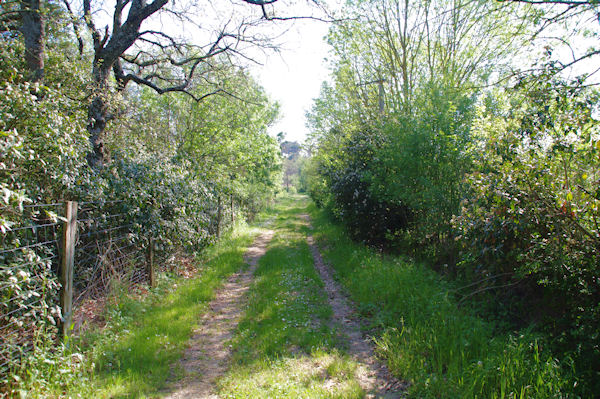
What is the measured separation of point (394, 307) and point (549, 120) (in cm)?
390

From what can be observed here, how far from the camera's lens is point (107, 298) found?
609cm

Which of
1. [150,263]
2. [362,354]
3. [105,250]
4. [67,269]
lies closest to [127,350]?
[67,269]

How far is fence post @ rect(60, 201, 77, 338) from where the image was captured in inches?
180

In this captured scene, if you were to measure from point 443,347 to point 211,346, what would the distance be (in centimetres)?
345

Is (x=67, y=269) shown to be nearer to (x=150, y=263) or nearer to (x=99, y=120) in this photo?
(x=150, y=263)

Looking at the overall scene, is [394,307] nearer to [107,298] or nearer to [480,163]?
[480,163]

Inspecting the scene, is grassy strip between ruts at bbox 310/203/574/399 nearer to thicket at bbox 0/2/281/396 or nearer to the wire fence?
thicket at bbox 0/2/281/396

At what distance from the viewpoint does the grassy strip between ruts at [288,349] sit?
4.09 metres

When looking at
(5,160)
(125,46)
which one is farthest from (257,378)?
(125,46)

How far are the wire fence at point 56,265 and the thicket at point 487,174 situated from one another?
19.5ft

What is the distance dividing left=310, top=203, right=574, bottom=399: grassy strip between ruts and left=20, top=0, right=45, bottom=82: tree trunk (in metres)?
8.21

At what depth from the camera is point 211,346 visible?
5.38 m

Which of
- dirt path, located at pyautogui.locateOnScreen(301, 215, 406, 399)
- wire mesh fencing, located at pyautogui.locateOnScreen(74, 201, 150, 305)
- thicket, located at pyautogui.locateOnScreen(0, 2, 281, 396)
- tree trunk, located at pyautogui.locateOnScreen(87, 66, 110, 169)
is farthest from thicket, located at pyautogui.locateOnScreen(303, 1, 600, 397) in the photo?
tree trunk, located at pyautogui.locateOnScreen(87, 66, 110, 169)

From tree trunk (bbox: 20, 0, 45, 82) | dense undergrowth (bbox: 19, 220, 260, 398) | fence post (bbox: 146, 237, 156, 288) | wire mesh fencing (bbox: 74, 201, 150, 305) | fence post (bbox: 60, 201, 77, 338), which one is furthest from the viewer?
fence post (bbox: 146, 237, 156, 288)
